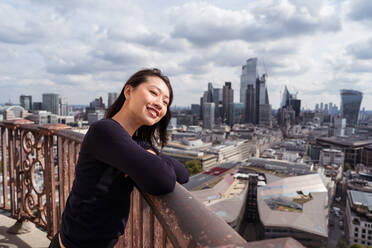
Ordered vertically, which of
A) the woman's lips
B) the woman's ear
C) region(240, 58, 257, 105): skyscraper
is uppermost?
region(240, 58, 257, 105): skyscraper

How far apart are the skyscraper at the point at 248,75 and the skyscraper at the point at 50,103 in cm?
3973

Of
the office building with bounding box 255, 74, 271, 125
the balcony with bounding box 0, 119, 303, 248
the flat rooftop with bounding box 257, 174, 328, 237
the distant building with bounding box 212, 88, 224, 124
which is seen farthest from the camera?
the office building with bounding box 255, 74, 271, 125

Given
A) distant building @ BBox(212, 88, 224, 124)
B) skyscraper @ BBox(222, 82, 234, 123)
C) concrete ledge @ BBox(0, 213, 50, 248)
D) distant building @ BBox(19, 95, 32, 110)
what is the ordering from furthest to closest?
distant building @ BBox(212, 88, 224, 124) < skyscraper @ BBox(222, 82, 234, 123) < distant building @ BBox(19, 95, 32, 110) < concrete ledge @ BBox(0, 213, 50, 248)

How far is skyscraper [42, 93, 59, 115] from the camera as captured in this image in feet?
150

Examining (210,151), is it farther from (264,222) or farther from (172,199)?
→ (172,199)

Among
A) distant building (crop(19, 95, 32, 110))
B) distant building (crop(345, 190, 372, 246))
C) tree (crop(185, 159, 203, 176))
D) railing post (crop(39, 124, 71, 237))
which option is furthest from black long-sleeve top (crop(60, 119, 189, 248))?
distant building (crop(19, 95, 32, 110))

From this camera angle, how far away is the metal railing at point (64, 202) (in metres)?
0.45

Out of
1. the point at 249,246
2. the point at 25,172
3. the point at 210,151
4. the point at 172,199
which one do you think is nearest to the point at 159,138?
the point at 172,199

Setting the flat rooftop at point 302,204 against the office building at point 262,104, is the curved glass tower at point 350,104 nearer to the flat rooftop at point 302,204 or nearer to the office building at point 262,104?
the office building at point 262,104

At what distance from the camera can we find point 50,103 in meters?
46.0

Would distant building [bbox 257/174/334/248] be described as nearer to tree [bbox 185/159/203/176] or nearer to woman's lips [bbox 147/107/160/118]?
tree [bbox 185/159/203/176]

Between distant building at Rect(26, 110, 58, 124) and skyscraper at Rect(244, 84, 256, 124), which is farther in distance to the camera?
skyscraper at Rect(244, 84, 256, 124)

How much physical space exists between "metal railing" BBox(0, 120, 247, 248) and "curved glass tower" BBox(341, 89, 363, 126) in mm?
52088

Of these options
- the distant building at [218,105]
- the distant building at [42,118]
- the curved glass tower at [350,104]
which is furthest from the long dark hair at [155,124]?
the distant building at [218,105]
